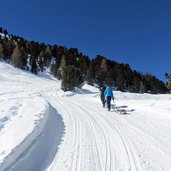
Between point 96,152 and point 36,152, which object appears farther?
point 96,152

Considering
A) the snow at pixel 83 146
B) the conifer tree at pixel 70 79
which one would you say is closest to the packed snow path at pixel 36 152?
the snow at pixel 83 146

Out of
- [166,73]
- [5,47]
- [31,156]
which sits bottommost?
[31,156]

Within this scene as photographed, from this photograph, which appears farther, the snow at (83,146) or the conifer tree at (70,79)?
the conifer tree at (70,79)

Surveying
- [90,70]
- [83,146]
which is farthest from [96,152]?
[90,70]

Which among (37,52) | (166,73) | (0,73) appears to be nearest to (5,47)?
(37,52)

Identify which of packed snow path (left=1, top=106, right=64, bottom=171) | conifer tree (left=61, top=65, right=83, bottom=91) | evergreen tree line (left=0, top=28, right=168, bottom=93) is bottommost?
packed snow path (left=1, top=106, right=64, bottom=171)

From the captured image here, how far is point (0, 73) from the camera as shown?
63.7 meters

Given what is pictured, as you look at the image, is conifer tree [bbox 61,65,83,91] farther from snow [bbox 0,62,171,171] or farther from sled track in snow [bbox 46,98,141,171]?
sled track in snow [bbox 46,98,141,171]

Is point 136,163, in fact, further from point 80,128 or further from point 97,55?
point 97,55

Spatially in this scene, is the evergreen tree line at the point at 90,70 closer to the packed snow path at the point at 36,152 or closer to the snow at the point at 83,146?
the snow at the point at 83,146

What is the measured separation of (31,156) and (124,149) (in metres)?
2.70

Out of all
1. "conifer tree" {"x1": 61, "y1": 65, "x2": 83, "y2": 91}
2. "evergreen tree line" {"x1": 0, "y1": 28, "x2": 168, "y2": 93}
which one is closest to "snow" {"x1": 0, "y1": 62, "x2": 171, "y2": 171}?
"conifer tree" {"x1": 61, "y1": 65, "x2": 83, "y2": 91}

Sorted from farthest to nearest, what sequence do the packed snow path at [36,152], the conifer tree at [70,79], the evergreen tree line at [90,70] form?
the evergreen tree line at [90,70], the conifer tree at [70,79], the packed snow path at [36,152]

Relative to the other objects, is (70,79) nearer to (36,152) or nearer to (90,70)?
(36,152)
